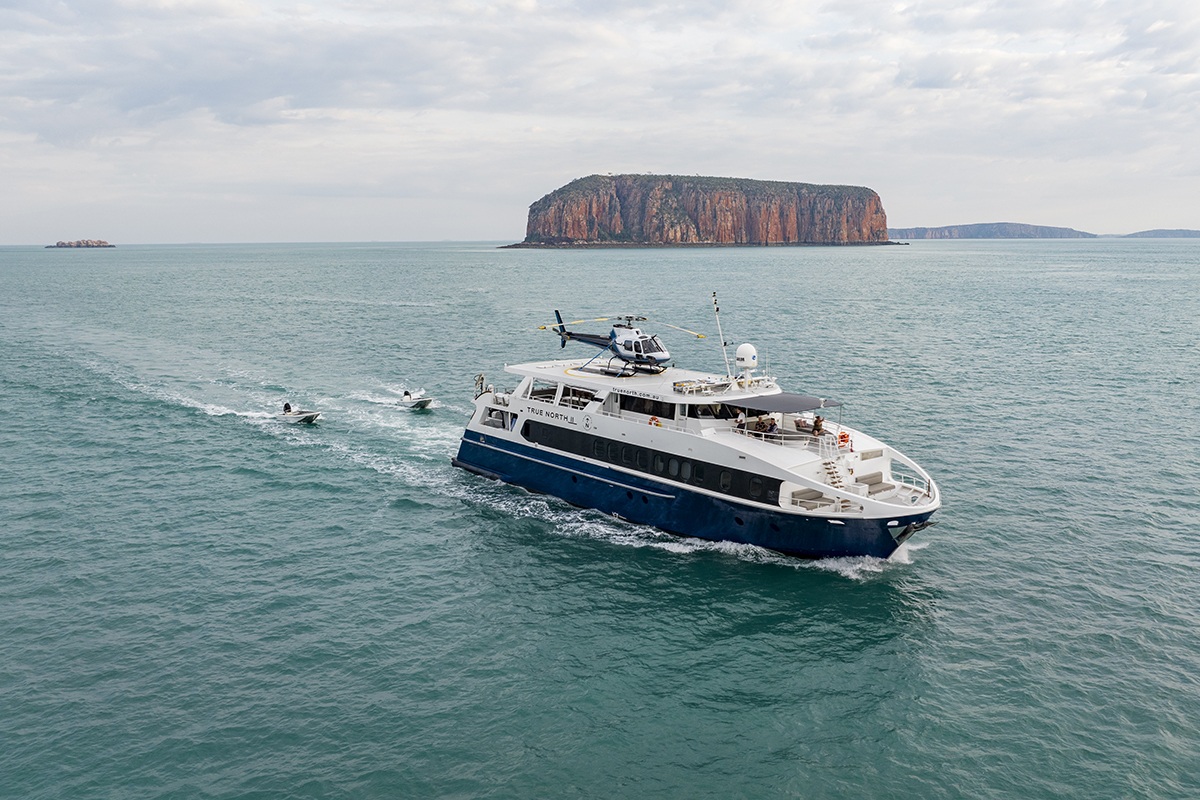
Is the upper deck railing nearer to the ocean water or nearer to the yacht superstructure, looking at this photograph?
the yacht superstructure

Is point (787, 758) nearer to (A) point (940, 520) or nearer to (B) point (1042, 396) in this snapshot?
A: (A) point (940, 520)

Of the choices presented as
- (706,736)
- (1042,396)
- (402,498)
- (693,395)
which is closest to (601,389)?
(693,395)

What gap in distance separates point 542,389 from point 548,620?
47.5 feet

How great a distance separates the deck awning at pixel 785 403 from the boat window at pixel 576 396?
7.45 metres

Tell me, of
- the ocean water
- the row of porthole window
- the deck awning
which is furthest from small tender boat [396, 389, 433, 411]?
the deck awning

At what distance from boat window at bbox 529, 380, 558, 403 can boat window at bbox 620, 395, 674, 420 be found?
15.3 feet

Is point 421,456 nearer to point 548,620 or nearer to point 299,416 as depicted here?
point 299,416

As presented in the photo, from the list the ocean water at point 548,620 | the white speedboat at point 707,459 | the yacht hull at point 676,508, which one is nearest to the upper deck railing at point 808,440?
the white speedboat at point 707,459

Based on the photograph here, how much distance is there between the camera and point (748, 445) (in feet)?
92.9

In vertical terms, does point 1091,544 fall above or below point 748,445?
below

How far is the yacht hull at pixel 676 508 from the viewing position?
26.1 meters

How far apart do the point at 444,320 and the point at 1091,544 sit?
7306 cm

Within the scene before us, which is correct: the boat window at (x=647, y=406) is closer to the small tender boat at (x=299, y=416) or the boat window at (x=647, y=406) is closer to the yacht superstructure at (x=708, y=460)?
the yacht superstructure at (x=708, y=460)

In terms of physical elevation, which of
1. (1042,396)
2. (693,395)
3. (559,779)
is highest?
(693,395)
